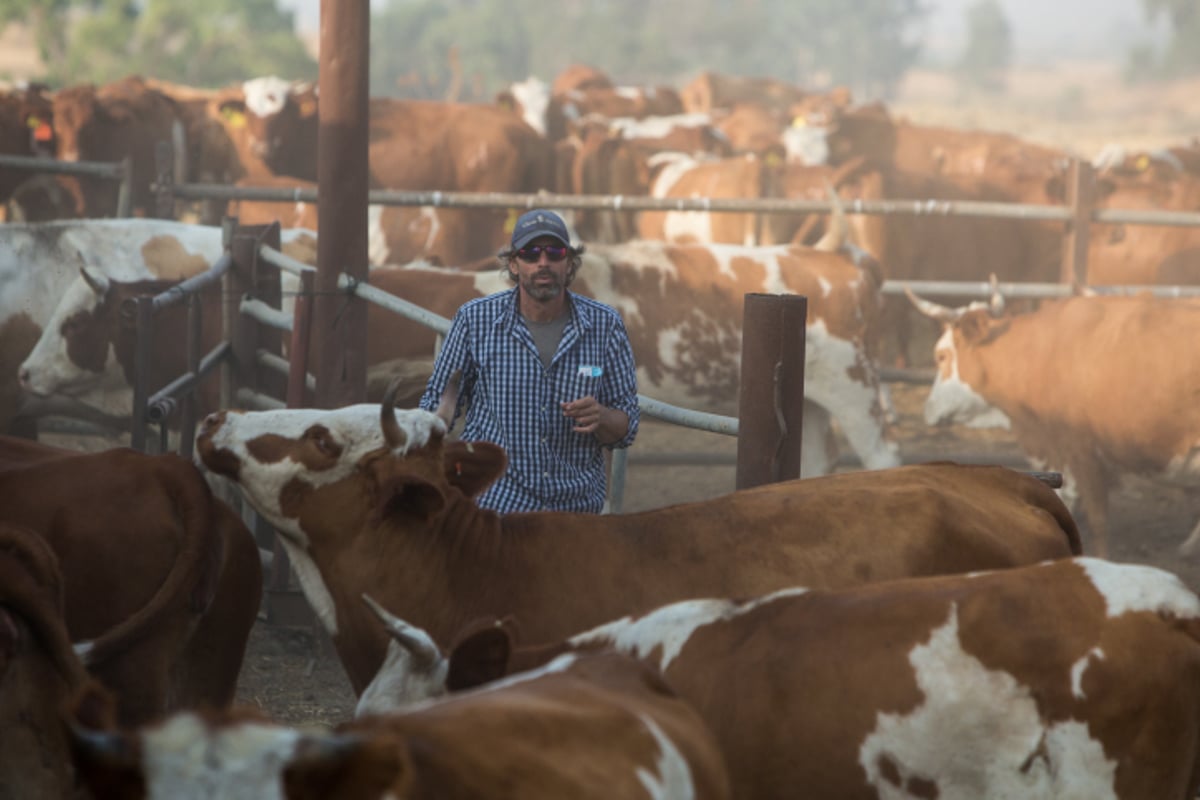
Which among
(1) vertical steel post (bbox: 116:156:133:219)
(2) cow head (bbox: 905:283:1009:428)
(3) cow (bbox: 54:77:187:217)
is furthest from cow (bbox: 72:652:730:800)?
(3) cow (bbox: 54:77:187:217)

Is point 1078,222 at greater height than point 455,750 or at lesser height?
greater

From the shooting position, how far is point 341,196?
5.41 m

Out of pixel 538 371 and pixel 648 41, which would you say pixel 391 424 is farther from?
pixel 648 41

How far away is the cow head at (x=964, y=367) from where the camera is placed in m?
8.59

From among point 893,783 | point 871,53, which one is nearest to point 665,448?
point 893,783

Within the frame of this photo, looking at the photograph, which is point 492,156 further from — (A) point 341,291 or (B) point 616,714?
(B) point 616,714

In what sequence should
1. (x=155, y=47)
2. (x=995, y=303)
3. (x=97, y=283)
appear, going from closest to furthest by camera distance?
(x=97, y=283), (x=995, y=303), (x=155, y=47)

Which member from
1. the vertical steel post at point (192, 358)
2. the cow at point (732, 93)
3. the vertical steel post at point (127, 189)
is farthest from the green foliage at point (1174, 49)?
the vertical steel post at point (192, 358)

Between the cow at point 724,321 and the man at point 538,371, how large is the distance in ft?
12.5

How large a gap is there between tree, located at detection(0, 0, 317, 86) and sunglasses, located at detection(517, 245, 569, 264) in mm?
39827

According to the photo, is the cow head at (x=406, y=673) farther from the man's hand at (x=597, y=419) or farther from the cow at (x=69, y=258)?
the cow at (x=69, y=258)

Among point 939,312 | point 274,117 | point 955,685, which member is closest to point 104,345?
point 939,312

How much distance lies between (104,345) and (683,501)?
3180mm

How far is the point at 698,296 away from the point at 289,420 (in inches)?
191
